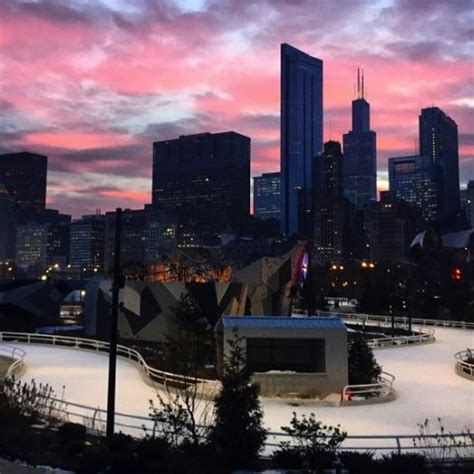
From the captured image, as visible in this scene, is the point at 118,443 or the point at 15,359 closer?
the point at 118,443

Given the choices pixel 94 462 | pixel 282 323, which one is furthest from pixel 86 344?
pixel 94 462

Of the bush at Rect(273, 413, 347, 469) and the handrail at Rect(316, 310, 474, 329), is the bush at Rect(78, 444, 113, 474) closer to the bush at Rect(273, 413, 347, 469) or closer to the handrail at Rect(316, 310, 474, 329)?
the bush at Rect(273, 413, 347, 469)

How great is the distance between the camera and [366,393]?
2642cm

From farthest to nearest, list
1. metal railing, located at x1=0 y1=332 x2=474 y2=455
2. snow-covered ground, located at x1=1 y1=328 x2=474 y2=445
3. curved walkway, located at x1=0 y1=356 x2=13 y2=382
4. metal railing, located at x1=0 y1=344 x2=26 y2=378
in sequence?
curved walkway, located at x1=0 y1=356 x2=13 y2=382, metal railing, located at x1=0 y1=344 x2=26 y2=378, snow-covered ground, located at x1=1 y1=328 x2=474 y2=445, metal railing, located at x1=0 y1=332 x2=474 y2=455

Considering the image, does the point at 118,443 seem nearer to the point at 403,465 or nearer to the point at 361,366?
the point at 403,465

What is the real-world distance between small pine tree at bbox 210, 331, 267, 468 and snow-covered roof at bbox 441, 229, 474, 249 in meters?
137

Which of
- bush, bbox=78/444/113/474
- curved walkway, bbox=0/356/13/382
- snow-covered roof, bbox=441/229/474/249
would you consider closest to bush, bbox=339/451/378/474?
bush, bbox=78/444/113/474

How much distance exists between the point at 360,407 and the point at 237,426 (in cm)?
1181

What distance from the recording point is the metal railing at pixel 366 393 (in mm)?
25031

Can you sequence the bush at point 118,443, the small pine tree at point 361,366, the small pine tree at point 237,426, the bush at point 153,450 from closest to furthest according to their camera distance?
the bush at point 153,450 → the small pine tree at point 237,426 → the bush at point 118,443 → the small pine tree at point 361,366

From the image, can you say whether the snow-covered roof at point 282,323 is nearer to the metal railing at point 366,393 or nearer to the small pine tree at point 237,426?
the metal railing at point 366,393

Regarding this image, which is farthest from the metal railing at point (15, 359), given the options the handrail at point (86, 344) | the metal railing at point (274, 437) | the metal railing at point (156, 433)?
the metal railing at point (274, 437)

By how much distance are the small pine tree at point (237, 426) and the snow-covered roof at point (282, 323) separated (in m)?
13.2

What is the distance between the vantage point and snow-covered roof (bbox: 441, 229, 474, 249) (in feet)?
469
